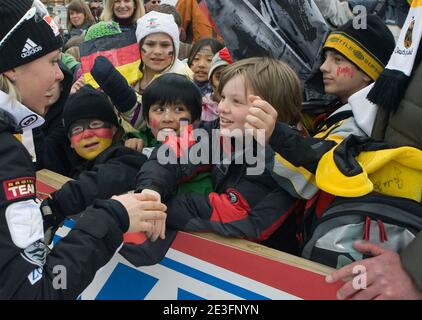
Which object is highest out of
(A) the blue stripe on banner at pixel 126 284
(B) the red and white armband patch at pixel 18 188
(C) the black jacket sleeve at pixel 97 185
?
(B) the red and white armband patch at pixel 18 188

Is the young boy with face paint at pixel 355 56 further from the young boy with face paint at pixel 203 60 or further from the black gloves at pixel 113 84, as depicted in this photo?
the young boy with face paint at pixel 203 60

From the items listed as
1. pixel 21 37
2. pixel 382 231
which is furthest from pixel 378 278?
pixel 21 37

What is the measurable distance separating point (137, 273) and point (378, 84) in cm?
115

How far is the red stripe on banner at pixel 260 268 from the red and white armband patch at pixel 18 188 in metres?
0.60

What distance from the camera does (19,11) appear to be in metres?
1.38

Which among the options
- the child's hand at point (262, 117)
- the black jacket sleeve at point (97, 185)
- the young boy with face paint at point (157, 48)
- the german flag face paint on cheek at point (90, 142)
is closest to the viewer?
the child's hand at point (262, 117)

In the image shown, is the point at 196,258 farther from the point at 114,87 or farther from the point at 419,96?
the point at 114,87

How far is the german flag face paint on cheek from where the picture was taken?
2338 millimetres

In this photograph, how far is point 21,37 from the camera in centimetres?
139

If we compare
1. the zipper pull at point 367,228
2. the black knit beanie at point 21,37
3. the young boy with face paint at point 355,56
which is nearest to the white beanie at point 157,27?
the young boy with face paint at point 355,56

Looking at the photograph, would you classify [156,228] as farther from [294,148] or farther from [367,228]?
[367,228]

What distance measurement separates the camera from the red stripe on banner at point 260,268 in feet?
4.53

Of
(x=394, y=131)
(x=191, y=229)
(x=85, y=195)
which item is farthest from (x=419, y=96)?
(x=85, y=195)

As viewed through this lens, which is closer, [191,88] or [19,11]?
[19,11]
